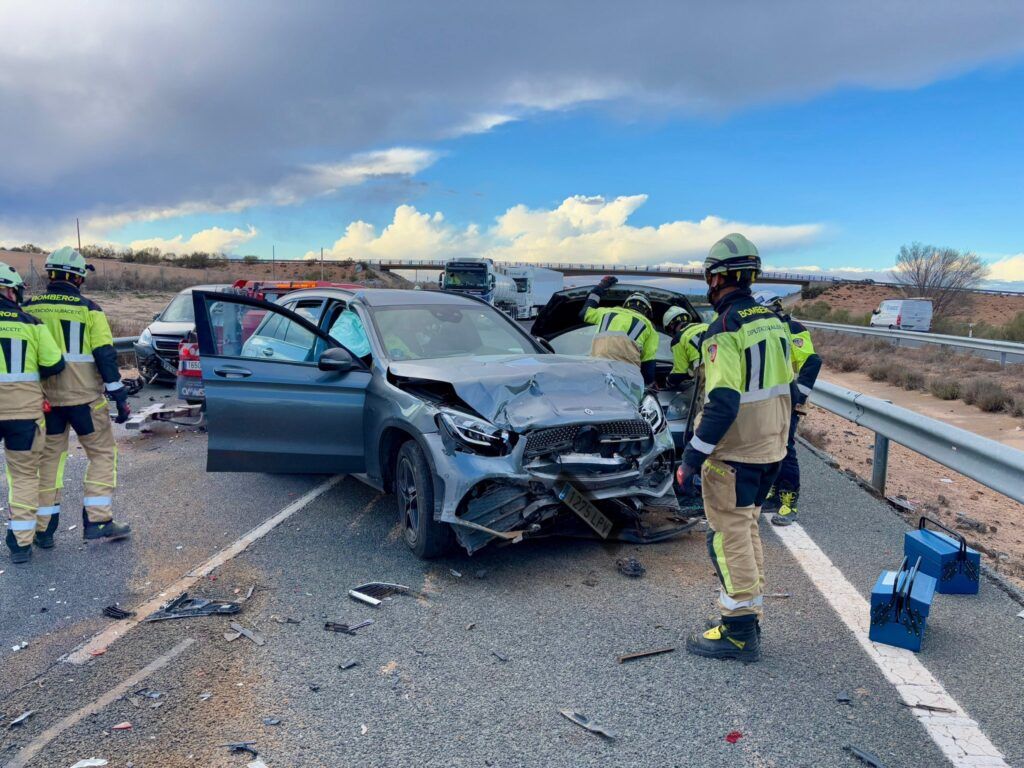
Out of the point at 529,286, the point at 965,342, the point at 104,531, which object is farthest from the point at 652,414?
the point at 529,286

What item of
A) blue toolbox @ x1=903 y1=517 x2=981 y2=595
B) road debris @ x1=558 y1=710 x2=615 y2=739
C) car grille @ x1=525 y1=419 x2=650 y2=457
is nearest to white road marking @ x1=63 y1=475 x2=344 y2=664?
car grille @ x1=525 y1=419 x2=650 y2=457

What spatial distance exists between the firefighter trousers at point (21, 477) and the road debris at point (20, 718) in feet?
6.99

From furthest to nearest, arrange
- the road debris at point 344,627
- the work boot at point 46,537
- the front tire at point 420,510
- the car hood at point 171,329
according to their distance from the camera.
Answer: the car hood at point 171,329
the work boot at point 46,537
the front tire at point 420,510
the road debris at point 344,627

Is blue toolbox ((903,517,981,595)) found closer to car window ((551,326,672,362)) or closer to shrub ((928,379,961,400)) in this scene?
car window ((551,326,672,362))

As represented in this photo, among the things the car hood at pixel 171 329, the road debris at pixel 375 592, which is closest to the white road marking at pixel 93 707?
the road debris at pixel 375 592

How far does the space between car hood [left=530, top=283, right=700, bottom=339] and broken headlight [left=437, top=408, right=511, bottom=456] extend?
3261 mm

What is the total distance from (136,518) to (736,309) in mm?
4728

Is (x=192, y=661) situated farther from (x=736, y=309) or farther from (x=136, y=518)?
(x=736, y=309)

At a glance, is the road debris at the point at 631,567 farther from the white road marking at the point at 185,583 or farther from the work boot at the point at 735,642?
the white road marking at the point at 185,583

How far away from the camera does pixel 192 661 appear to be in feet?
11.2

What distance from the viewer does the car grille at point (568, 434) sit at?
4.24 metres

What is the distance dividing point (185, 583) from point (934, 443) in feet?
17.8

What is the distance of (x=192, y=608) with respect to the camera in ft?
13.0

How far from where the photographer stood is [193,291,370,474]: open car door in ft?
17.6
